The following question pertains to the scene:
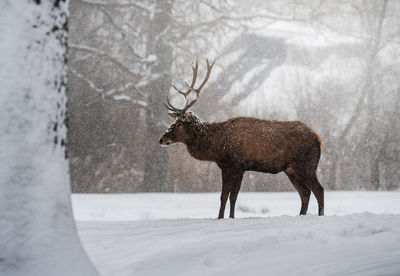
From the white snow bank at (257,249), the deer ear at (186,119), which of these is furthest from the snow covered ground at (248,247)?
the deer ear at (186,119)

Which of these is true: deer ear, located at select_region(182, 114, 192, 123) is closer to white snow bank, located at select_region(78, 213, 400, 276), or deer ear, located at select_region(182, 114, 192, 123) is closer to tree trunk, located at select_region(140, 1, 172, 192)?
white snow bank, located at select_region(78, 213, 400, 276)

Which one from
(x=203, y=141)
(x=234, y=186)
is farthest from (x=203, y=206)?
(x=234, y=186)

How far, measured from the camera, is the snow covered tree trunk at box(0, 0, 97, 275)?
2289 mm

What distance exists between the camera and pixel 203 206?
9.12 m

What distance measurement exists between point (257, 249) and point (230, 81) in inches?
386

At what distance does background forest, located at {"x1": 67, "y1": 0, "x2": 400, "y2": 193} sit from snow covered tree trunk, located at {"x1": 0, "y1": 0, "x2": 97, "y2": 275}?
8.83m

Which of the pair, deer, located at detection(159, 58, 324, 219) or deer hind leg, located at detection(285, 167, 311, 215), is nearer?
deer, located at detection(159, 58, 324, 219)

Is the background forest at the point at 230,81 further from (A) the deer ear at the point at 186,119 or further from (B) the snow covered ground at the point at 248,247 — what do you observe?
(B) the snow covered ground at the point at 248,247

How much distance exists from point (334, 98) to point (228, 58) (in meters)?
3.51

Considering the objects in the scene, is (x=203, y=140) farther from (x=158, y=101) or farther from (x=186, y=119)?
(x=158, y=101)

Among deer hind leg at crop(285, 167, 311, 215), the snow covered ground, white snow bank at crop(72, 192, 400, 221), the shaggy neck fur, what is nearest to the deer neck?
the shaggy neck fur

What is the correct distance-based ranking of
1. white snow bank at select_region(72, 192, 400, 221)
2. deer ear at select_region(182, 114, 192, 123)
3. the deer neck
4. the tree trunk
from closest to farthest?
the deer neck < deer ear at select_region(182, 114, 192, 123) < white snow bank at select_region(72, 192, 400, 221) < the tree trunk

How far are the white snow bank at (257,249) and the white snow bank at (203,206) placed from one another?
3273mm

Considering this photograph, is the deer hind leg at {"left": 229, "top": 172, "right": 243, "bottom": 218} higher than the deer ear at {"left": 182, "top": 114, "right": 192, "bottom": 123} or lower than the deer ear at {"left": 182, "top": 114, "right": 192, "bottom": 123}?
lower
